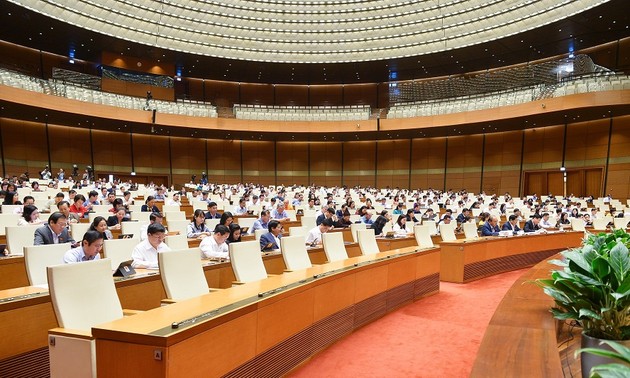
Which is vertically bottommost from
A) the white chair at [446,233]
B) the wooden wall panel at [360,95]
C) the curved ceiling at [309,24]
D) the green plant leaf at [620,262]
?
the white chair at [446,233]

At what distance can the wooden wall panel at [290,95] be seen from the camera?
28.5m

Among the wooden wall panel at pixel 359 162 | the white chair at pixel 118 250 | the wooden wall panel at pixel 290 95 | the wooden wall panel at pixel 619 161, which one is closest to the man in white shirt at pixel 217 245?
the white chair at pixel 118 250

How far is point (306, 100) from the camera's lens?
28594 mm

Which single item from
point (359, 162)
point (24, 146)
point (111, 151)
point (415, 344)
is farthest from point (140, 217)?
point (359, 162)

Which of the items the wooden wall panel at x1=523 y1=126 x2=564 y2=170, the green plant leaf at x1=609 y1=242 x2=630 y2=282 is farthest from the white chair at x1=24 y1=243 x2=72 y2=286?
the wooden wall panel at x1=523 y1=126 x2=564 y2=170

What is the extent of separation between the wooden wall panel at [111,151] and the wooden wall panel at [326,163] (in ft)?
35.3

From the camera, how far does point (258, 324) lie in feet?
9.82

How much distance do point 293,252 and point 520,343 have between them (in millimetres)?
3508

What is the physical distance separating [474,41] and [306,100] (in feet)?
38.2

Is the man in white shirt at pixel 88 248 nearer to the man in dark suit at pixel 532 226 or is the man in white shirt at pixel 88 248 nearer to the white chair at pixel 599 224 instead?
the man in dark suit at pixel 532 226

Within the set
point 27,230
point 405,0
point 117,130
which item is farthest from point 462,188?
point 27,230

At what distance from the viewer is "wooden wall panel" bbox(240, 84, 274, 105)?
28.1 m

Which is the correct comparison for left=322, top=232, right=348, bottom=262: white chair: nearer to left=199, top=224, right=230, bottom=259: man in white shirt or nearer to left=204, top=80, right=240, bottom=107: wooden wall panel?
left=199, top=224, right=230, bottom=259: man in white shirt

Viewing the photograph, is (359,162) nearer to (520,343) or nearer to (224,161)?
(224,161)
